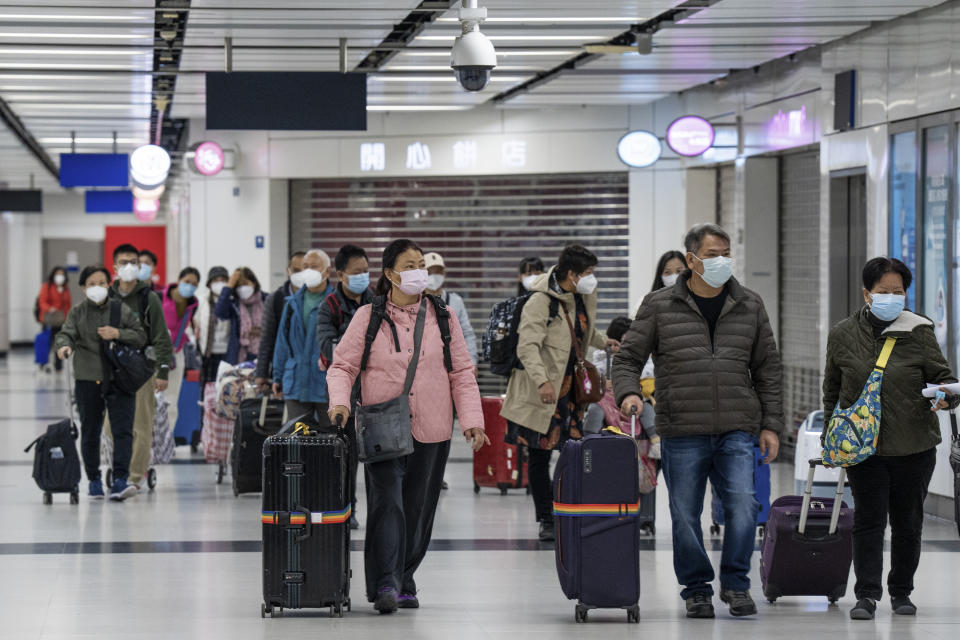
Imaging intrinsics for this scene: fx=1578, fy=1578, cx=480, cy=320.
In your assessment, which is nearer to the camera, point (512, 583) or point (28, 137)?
point (512, 583)

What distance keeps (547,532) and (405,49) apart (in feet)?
17.8

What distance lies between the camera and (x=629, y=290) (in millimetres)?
17922

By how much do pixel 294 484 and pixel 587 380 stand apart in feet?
8.46

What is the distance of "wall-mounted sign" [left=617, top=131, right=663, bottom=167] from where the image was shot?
1622 centimetres

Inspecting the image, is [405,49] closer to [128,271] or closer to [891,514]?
Result: [128,271]

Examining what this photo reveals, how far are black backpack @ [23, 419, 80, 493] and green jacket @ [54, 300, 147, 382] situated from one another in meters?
0.48

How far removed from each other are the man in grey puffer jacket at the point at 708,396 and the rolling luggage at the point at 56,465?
5206 mm

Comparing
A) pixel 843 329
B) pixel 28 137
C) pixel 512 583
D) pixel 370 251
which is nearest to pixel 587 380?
pixel 512 583

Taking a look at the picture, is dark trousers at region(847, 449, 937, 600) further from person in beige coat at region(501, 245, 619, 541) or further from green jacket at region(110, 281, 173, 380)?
green jacket at region(110, 281, 173, 380)

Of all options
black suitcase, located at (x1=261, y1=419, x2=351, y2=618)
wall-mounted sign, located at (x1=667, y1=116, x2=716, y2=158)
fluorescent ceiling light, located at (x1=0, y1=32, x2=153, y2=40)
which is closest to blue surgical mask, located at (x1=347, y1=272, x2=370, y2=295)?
black suitcase, located at (x1=261, y1=419, x2=351, y2=618)

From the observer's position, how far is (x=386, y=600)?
6.68 metres

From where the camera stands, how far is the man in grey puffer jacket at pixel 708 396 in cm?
657

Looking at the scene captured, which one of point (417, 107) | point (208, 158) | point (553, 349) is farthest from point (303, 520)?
point (208, 158)

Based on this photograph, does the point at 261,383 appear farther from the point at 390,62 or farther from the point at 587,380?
the point at 390,62
